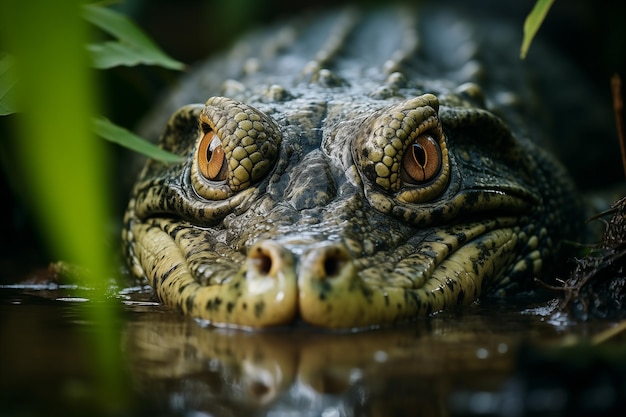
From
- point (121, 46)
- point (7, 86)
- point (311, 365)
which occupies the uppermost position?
point (121, 46)

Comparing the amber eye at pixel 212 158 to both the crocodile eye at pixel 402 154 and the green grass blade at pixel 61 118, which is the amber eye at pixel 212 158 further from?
the green grass blade at pixel 61 118

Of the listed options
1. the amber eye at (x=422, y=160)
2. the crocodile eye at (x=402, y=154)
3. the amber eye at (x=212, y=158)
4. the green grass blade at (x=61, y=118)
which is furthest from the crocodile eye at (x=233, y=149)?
the green grass blade at (x=61, y=118)

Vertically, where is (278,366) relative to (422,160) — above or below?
below

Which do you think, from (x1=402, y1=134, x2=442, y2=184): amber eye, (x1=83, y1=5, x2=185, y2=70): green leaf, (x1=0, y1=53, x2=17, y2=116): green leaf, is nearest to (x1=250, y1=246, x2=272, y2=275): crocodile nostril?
(x1=402, y1=134, x2=442, y2=184): amber eye

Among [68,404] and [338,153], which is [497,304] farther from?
[68,404]

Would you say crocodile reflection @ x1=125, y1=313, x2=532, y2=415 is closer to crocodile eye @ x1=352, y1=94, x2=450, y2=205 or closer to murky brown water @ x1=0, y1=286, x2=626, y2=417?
murky brown water @ x1=0, y1=286, x2=626, y2=417

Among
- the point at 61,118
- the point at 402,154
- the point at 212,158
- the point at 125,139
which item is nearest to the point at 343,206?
the point at 402,154

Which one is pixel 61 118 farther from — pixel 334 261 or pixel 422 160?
pixel 422 160
